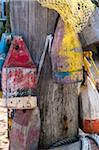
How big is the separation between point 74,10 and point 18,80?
1.22ft

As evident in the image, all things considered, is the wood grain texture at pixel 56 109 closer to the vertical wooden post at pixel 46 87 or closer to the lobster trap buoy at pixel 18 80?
the vertical wooden post at pixel 46 87

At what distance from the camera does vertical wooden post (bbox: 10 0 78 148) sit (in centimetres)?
167

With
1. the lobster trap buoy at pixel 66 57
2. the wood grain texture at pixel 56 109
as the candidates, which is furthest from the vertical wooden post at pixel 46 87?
the lobster trap buoy at pixel 66 57

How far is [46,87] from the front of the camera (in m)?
1.73

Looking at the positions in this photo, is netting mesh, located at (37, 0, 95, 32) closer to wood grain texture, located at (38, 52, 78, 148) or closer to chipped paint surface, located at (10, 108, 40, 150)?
wood grain texture, located at (38, 52, 78, 148)

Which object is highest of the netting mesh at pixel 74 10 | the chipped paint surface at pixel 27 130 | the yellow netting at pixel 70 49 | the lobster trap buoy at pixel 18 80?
the netting mesh at pixel 74 10

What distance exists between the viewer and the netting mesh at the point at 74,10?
1539mm

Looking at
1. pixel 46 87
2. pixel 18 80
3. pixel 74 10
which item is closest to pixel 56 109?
pixel 46 87

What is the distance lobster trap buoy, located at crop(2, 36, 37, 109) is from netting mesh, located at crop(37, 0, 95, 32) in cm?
23

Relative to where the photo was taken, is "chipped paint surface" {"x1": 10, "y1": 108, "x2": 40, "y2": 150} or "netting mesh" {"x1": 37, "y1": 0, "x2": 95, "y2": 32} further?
"chipped paint surface" {"x1": 10, "y1": 108, "x2": 40, "y2": 150}

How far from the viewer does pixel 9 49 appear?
1646 millimetres

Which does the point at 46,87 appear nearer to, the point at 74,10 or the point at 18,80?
the point at 18,80

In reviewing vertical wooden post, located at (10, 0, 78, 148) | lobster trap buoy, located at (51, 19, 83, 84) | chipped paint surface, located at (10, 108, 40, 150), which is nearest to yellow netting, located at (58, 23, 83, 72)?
lobster trap buoy, located at (51, 19, 83, 84)

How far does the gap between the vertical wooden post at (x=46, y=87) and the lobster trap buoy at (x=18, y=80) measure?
0.31ft
